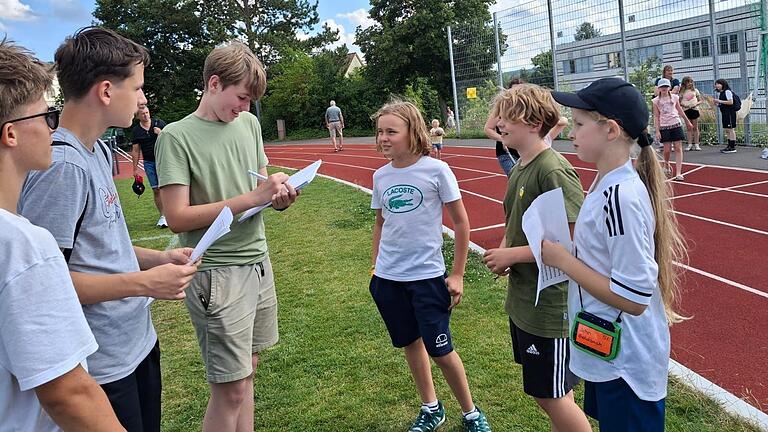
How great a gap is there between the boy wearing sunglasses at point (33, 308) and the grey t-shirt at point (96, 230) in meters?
0.35

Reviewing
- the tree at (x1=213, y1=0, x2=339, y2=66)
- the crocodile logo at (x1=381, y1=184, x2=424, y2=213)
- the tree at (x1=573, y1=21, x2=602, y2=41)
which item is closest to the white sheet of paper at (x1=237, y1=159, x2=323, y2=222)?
the crocodile logo at (x1=381, y1=184, x2=424, y2=213)

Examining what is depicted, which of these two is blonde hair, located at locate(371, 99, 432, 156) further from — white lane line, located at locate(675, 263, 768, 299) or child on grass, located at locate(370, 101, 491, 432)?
white lane line, located at locate(675, 263, 768, 299)

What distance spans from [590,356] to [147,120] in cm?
742

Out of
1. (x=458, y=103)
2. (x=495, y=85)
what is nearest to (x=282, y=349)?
(x=495, y=85)

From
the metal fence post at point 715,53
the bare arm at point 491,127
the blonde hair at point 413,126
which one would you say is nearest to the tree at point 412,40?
the metal fence post at point 715,53

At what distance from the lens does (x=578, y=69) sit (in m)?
14.9

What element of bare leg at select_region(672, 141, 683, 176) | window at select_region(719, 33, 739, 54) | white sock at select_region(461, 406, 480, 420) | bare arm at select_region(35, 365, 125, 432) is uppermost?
window at select_region(719, 33, 739, 54)

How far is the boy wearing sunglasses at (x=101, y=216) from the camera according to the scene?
162cm

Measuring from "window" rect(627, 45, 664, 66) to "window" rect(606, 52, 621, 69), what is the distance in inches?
11.1

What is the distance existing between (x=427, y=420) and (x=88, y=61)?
230 cm

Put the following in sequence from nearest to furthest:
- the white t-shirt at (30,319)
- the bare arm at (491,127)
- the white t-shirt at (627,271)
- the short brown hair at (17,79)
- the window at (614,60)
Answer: the white t-shirt at (30,319) < the short brown hair at (17,79) < the white t-shirt at (627,271) < the bare arm at (491,127) < the window at (614,60)

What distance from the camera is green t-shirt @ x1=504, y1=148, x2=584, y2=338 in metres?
2.30

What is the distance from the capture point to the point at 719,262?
17.8 ft

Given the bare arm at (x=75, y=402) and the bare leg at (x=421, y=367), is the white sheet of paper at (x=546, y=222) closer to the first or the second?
the bare leg at (x=421, y=367)
